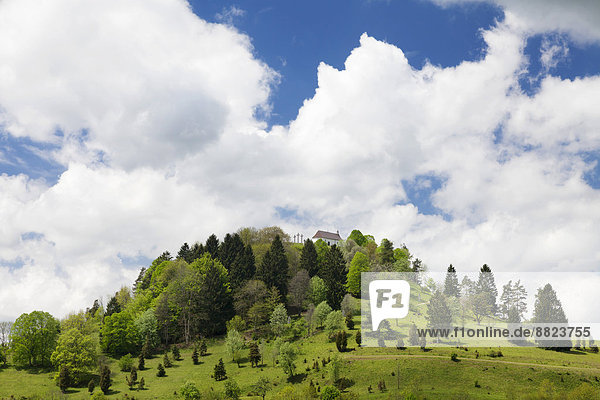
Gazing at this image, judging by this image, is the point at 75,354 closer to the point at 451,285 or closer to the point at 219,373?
the point at 219,373

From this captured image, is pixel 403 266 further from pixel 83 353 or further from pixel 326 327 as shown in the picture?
pixel 83 353

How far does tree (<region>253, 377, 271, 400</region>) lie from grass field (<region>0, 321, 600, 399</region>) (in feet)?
4.34

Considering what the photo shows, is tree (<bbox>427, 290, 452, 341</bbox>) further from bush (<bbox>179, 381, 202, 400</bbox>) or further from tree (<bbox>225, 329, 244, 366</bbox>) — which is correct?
bush (<bbox>179, 381, 202, 400</bbox>)

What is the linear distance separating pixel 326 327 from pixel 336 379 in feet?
78.2

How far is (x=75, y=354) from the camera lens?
8044cm

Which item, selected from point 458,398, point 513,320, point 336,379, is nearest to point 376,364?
point 336,379

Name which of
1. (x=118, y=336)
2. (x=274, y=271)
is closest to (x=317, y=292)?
(x=274, y=271)

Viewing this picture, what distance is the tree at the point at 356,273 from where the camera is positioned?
12056cm

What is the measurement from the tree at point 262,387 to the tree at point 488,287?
235 feet

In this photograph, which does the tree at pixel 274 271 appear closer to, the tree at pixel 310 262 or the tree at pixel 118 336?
the tree at pixel 310 262

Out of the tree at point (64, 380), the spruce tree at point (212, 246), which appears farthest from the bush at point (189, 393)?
the spruce tree at point (212, 246)

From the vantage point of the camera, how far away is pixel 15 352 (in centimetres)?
8500

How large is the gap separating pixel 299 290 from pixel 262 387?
43232 mm

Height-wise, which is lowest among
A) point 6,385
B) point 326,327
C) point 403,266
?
point 6,385
